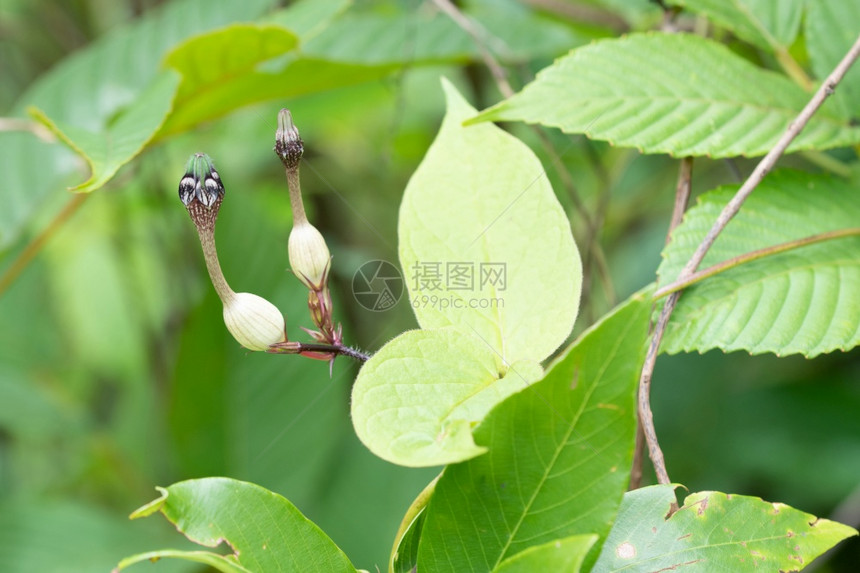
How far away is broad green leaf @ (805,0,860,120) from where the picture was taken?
23.8 inches

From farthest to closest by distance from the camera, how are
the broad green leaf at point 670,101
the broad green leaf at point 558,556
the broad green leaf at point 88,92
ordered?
the broad green leaf at point 88,92
the broad green leaf at point 670,101
the broad green leaf at point 558,556

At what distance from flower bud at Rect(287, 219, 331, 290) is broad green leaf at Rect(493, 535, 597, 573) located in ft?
0.59

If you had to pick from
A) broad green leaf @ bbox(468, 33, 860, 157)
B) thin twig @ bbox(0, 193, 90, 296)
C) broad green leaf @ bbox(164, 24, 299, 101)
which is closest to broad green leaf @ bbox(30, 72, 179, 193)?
broad green leaf @ bbox(164, 24, 299, 101)

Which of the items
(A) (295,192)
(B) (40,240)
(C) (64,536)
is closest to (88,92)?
(B) (40,240)

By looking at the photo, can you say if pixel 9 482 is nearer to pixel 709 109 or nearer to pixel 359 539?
pixel 359 539

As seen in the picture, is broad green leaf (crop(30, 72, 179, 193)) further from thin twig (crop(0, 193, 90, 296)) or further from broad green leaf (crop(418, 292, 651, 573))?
broad green leaf (crop(418, 292, 651, 573))

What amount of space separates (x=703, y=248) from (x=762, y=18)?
0.28m

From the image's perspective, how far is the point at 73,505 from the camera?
104cm

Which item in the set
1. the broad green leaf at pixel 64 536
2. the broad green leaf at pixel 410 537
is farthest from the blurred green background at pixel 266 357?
the broad green leaf at pixel 410 537

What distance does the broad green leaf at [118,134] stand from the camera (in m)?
0.51

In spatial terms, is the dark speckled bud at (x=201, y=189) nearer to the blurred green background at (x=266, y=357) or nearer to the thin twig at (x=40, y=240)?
the blurred green background at (x=266, y=357)

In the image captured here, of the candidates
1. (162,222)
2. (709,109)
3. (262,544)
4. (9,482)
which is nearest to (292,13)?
(709,109)

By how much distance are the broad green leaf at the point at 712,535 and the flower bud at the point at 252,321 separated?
0.69 feet

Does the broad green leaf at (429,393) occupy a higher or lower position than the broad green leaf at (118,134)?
lower
